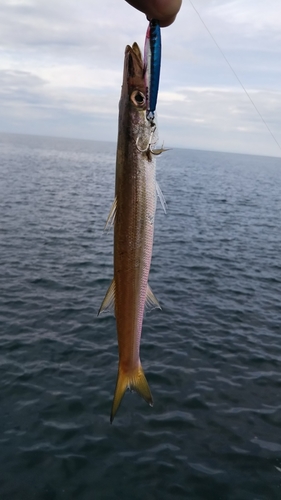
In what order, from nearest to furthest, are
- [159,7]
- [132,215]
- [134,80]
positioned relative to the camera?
[159,7]
[134,80]
[132,215]

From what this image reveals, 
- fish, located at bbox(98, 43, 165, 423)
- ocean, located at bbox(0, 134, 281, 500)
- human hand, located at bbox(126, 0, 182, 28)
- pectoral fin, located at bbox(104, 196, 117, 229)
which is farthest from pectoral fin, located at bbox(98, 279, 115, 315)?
ocean, located at bbox(0, 134, 281, 500)

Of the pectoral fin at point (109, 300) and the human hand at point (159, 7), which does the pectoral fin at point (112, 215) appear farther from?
the human hand at point (159, 7)

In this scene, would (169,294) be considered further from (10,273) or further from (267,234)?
(267,234)

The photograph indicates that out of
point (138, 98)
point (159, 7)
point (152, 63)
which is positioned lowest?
point (138, 98)

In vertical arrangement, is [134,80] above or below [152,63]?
below

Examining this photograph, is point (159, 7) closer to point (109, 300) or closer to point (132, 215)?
point (132, 215)

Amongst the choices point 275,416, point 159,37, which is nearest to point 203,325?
point 275,416

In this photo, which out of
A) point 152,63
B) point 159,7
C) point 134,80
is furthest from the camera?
point 134,80

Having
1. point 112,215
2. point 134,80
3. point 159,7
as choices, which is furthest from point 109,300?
point 159,7

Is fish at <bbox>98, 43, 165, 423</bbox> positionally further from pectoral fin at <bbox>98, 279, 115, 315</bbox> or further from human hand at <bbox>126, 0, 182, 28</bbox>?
human hand at <bbox>126, 0, 182, 28</bbox>
